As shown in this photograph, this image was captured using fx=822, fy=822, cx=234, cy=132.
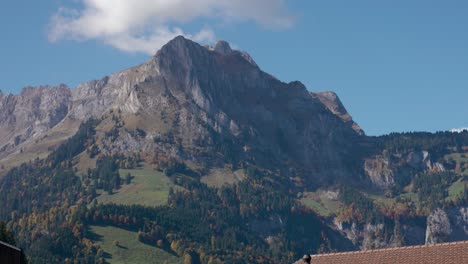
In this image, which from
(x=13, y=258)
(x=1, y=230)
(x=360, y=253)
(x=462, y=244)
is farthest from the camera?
(x=1, y=230)

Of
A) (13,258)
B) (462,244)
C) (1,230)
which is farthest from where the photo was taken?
(1,230)

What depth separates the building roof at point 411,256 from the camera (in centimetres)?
5152

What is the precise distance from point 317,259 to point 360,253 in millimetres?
3106

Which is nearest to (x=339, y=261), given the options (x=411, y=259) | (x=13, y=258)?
(x=411, y=259)

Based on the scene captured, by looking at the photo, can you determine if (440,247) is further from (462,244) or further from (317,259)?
(317,259)

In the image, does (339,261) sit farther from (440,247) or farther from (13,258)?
(13,258)

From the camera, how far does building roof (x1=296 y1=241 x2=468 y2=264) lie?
169 feet

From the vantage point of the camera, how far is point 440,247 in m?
53.0

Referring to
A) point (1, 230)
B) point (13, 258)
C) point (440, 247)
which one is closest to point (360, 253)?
point (440, 247)

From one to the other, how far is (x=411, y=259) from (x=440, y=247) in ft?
6.81

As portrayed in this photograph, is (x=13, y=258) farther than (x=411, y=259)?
No

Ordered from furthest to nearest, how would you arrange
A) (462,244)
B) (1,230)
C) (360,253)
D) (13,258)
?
(1,230) < (360,253) < (462,244) < (13,258)

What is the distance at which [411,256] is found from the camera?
53.1m

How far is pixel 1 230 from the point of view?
544ft
